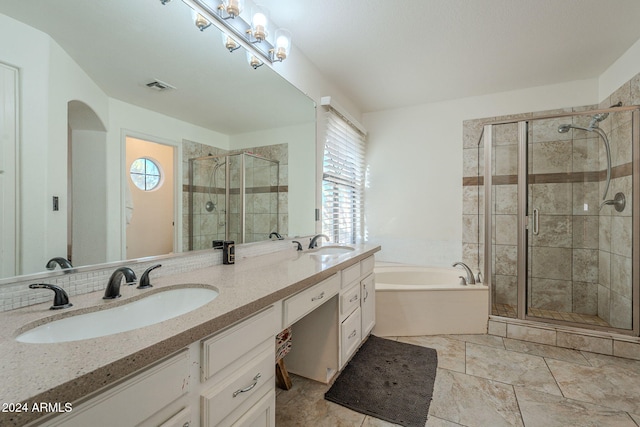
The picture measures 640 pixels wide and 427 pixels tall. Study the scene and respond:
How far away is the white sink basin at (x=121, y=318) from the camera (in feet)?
2.44

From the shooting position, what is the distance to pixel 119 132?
108cm

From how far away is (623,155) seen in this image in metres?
2.31

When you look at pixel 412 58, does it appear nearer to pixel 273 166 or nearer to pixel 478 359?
pixel 273 166

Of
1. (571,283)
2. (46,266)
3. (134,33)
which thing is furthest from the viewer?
(571,283)

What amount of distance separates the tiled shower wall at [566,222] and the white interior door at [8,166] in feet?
10.5

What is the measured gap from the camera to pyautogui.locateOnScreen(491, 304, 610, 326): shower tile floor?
2.39 metres

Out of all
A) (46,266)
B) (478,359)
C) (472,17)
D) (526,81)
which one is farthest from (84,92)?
(526,81)

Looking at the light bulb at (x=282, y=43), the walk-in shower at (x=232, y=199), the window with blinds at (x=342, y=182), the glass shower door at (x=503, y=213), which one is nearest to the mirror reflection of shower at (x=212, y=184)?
the walk-in shower at (x=232, y=199)

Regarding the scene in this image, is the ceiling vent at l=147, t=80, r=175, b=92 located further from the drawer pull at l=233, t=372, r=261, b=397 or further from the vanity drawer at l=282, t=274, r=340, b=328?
the drawer pull at l=233, t=372, r=261, b=397

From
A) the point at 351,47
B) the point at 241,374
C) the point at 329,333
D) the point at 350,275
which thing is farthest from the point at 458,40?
the point at 241,374

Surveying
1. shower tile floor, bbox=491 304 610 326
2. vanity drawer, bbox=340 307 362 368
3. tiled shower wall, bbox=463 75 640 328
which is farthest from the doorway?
tiled shower wall, bbox=463 75 640 328

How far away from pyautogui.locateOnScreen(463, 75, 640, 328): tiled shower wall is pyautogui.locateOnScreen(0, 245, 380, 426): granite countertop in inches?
98.0

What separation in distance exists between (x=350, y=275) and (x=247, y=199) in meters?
0.80

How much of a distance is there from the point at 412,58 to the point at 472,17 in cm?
56
